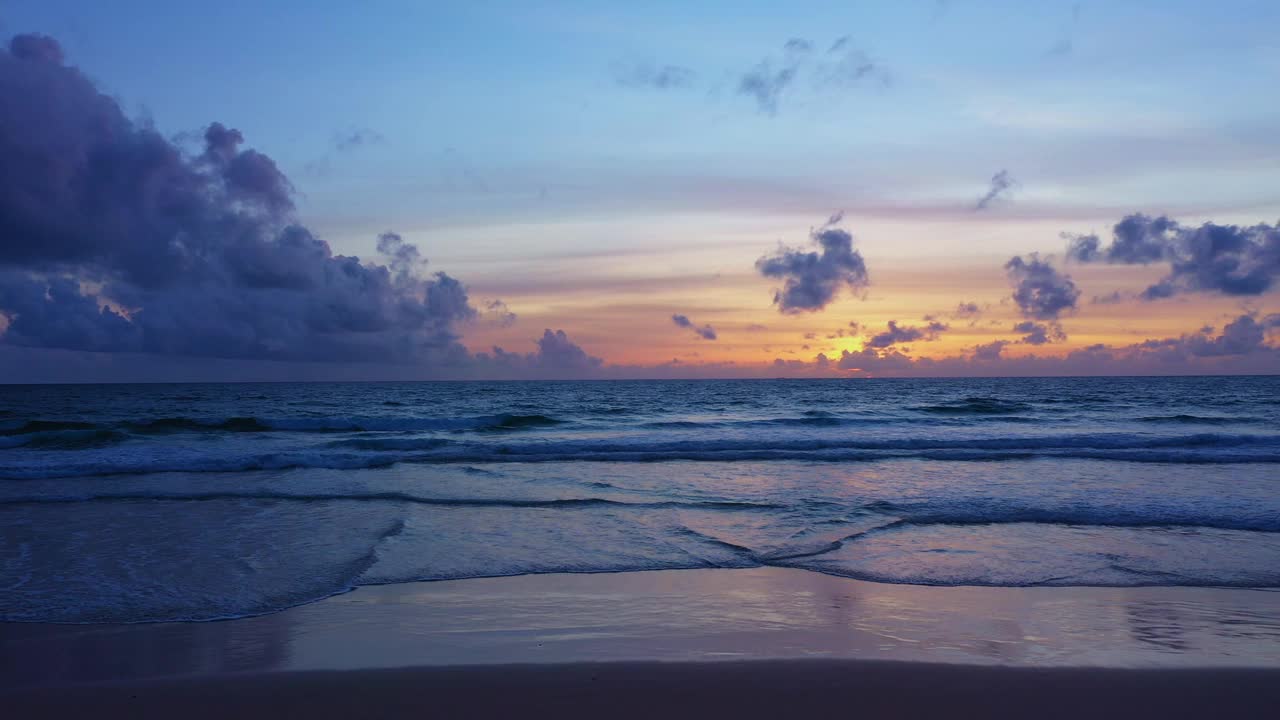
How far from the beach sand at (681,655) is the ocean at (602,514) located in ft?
2.35

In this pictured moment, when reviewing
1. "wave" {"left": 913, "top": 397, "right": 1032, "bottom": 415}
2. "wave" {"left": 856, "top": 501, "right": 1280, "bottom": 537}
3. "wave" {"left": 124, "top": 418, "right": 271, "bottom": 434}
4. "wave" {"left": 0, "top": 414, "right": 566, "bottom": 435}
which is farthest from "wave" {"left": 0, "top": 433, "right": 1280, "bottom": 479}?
"wave" {"left": 913, "top": 397, "right": 1032, "bottom": 415}

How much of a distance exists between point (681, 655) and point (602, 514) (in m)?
6.35

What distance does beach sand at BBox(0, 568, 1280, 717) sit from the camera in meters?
4.89

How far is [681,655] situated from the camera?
5684mm

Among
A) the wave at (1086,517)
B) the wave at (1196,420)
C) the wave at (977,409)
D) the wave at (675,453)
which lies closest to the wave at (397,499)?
the wave at (1086,517)

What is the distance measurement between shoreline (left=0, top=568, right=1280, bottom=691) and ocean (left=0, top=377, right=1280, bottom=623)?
49 centimetres

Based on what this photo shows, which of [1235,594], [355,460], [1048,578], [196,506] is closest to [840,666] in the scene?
[1048,578]

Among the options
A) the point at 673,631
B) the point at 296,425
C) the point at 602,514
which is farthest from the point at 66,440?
the point at 673,631

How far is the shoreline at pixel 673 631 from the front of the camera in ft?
18.4

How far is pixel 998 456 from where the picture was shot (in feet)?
69.9

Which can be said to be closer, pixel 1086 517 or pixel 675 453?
pixel 1086 517

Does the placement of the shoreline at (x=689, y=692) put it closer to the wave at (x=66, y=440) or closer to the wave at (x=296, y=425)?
the wave at (x=66, y=440)

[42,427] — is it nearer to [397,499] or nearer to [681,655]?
[397,499]

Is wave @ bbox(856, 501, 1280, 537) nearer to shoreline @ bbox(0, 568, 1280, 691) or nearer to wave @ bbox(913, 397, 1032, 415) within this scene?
shoreline @ bbox(0, 568, 1280, 691)
